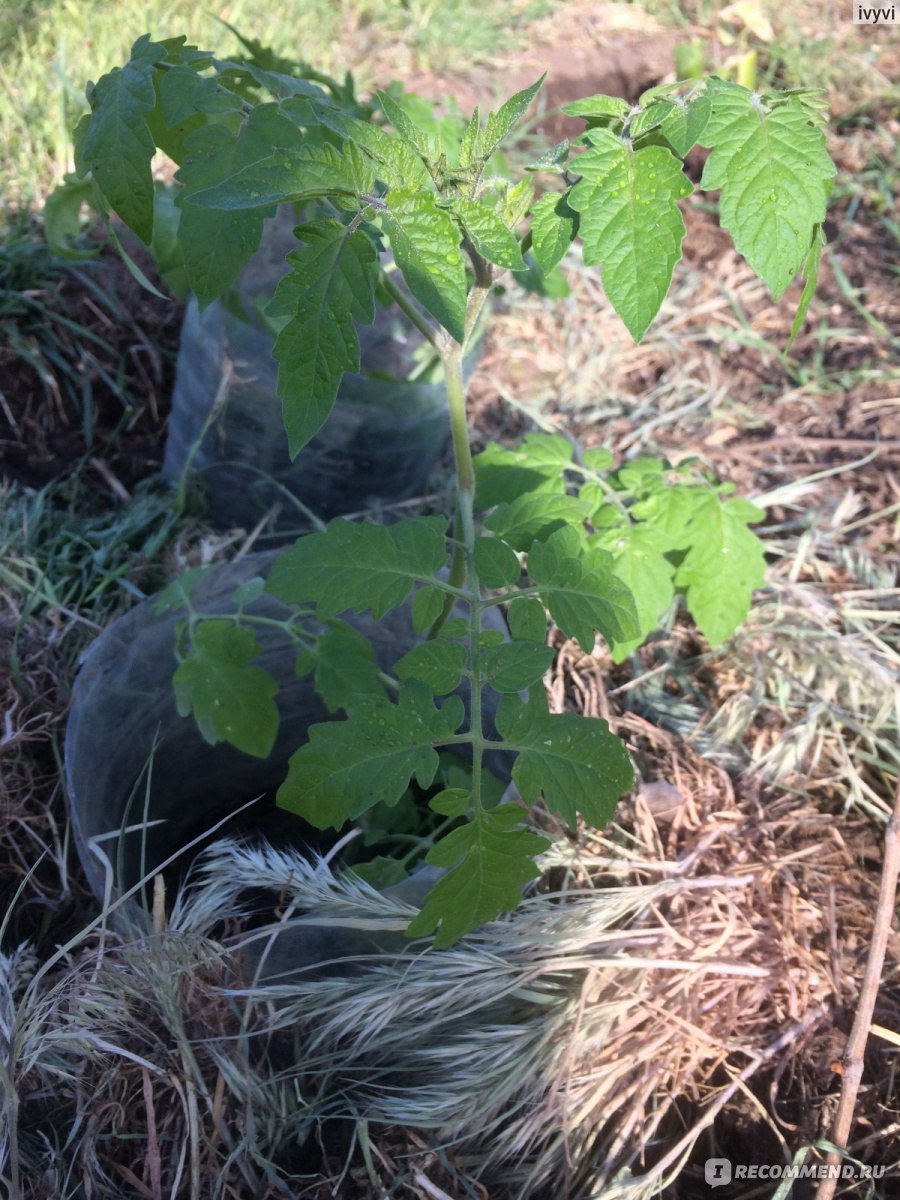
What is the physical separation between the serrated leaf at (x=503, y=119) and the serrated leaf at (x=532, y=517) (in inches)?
17.8

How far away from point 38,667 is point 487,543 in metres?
1.02

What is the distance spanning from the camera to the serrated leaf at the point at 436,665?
3.69 feet

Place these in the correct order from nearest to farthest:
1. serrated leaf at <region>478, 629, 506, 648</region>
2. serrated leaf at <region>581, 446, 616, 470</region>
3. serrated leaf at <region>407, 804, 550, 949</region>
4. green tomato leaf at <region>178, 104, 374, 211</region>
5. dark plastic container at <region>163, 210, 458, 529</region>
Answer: green tomato leaf at <region>178, 104, 374, 211</region>
serrated leaf at <region>407, 804, 550, 949</region>
serrated leaf at <region>478, 629, 506, 648</region>
serrated leaf at <region>581, 446, 616, 470</region>
dark plastic container at <region>163, 210, 458, 529</region>

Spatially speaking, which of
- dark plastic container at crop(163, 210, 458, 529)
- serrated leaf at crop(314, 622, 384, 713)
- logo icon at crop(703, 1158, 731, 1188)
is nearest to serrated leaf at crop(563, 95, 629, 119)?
serrated leaf at crop(314, 622, 384, 713)

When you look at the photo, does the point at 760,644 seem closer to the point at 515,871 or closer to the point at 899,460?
the point at 899,460

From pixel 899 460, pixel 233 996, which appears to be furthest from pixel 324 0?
pixel 233 996

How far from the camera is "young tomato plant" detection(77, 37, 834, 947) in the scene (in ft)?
3.24

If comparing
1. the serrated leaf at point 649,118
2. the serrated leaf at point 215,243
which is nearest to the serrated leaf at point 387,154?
the serrated leaf at point 215,243

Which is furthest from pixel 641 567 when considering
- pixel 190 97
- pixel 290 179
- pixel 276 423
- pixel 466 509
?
pixel 276 423

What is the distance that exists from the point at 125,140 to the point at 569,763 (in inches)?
32.5

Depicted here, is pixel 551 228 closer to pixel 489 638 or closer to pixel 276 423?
pixel 489 638

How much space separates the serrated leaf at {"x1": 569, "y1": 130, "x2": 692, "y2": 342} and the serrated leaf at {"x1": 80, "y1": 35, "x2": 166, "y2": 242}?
47 centimetres

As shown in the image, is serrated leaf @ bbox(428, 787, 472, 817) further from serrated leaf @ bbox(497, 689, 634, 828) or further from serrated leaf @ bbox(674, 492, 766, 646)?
serrated leaf @ bbox(674, 492, 766, 646)

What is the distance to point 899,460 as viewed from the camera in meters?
2.43
